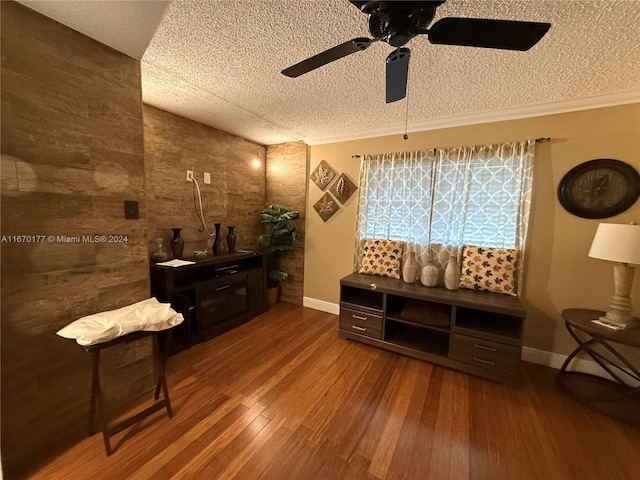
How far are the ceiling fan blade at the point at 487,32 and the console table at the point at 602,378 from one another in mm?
1921

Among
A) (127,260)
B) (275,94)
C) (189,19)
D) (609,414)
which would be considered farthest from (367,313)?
(189,19)

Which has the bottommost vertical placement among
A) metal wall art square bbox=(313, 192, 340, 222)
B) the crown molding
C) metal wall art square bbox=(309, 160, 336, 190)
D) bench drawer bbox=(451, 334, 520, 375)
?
bench drawer bbox=(451, 334, 520, 375)

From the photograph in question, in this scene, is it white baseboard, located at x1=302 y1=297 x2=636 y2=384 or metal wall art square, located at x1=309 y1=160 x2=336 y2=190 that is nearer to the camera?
white baseboard, located at x1=302 y1=297 x2=636 y2=384

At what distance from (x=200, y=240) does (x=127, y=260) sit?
1392 mm

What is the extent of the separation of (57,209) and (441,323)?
283 cm

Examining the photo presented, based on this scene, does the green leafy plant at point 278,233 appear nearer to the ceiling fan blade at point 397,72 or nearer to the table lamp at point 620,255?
the ceiling fan blade at point 397,72

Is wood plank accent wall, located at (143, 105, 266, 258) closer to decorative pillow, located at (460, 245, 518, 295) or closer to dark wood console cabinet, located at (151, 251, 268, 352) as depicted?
dark wood console cabinet, located at (151, 251, 268, 352)

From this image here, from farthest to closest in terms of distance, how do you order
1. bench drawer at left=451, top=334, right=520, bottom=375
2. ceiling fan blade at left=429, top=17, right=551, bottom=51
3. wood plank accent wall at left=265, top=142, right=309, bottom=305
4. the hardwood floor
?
wood plank accent wall at left=265, top=142, right=309, bottom=305, bench drawer at left=451, top=334, right=520, bottom=375, the hardwood floor, ceiling fan blade at left=429, top=17, right=551, bottom=51

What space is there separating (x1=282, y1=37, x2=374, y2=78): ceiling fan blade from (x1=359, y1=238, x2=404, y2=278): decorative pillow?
6.71 ft

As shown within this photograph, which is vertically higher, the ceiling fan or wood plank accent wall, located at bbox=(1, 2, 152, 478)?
the ceiling fan

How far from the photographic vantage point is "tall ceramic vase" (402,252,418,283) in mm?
2557

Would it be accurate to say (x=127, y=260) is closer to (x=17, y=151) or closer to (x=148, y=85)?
(x=17, y=151)

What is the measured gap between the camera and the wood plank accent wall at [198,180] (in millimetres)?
2490

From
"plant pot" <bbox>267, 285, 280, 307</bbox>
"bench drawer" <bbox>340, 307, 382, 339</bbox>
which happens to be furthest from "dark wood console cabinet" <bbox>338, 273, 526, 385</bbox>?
"plant pot" <bbox>267, 285, 280, 307</bbox>
